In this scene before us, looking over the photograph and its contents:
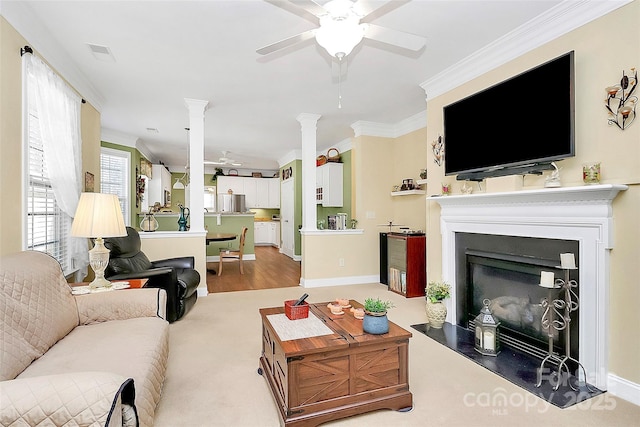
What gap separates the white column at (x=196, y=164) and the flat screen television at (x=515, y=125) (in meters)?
3.06

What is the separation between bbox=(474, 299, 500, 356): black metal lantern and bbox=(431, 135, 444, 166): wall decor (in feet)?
5.39

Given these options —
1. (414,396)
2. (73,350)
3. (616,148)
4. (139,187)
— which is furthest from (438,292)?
(139,187)

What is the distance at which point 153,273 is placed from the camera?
3090 millimetres

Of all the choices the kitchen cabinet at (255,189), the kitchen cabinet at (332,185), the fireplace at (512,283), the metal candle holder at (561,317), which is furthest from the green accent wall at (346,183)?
the metal candle holder at (561,317)

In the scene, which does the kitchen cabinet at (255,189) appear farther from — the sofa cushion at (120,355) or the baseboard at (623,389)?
the baseboard at (623,389)

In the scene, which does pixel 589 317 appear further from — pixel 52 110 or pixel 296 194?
pixel 296 194

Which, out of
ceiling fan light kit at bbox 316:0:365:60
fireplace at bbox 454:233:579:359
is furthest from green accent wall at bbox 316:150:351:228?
ceiling fan light kit at bbox 316:0:365:60

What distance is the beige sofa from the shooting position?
989mm

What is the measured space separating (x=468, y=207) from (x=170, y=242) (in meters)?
3.59

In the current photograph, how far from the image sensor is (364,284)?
5.11 meters

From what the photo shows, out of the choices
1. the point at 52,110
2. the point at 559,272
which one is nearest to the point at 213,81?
the point at 52,110

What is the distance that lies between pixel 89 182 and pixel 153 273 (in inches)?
68.2

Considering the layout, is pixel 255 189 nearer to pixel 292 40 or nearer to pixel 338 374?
pixel 292 40

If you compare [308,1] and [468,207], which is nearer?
[308,1]
